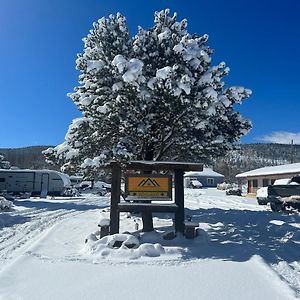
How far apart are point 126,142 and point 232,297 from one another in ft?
21.1

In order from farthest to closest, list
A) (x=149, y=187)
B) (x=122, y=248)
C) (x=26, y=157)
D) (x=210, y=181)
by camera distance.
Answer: (x=26, y=157)
(x=210, y=181)
(x=149, y=187)
(x=122, y=248)

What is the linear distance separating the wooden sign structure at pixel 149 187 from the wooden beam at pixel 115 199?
0.86ft

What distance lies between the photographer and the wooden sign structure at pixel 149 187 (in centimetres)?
1027

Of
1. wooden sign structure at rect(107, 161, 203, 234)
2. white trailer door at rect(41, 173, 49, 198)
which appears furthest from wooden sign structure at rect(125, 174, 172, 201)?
white trailer door at rect(41, 173, 49, 198)

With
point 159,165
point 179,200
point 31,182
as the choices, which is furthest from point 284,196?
point 31,182

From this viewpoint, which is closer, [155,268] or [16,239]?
[155,268]

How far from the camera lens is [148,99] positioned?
10.4m

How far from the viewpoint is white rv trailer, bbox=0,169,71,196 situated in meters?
45.0

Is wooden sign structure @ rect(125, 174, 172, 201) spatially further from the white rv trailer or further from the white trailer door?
the white trailer door

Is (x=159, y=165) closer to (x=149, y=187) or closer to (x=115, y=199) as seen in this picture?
(x=149, y=187)

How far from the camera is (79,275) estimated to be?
21.4ft

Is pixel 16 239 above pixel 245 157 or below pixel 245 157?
below

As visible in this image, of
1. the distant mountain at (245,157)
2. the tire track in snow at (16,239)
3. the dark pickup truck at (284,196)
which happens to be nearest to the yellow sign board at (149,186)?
the tire track in snow at (16,239)

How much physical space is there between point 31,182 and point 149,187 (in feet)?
124
